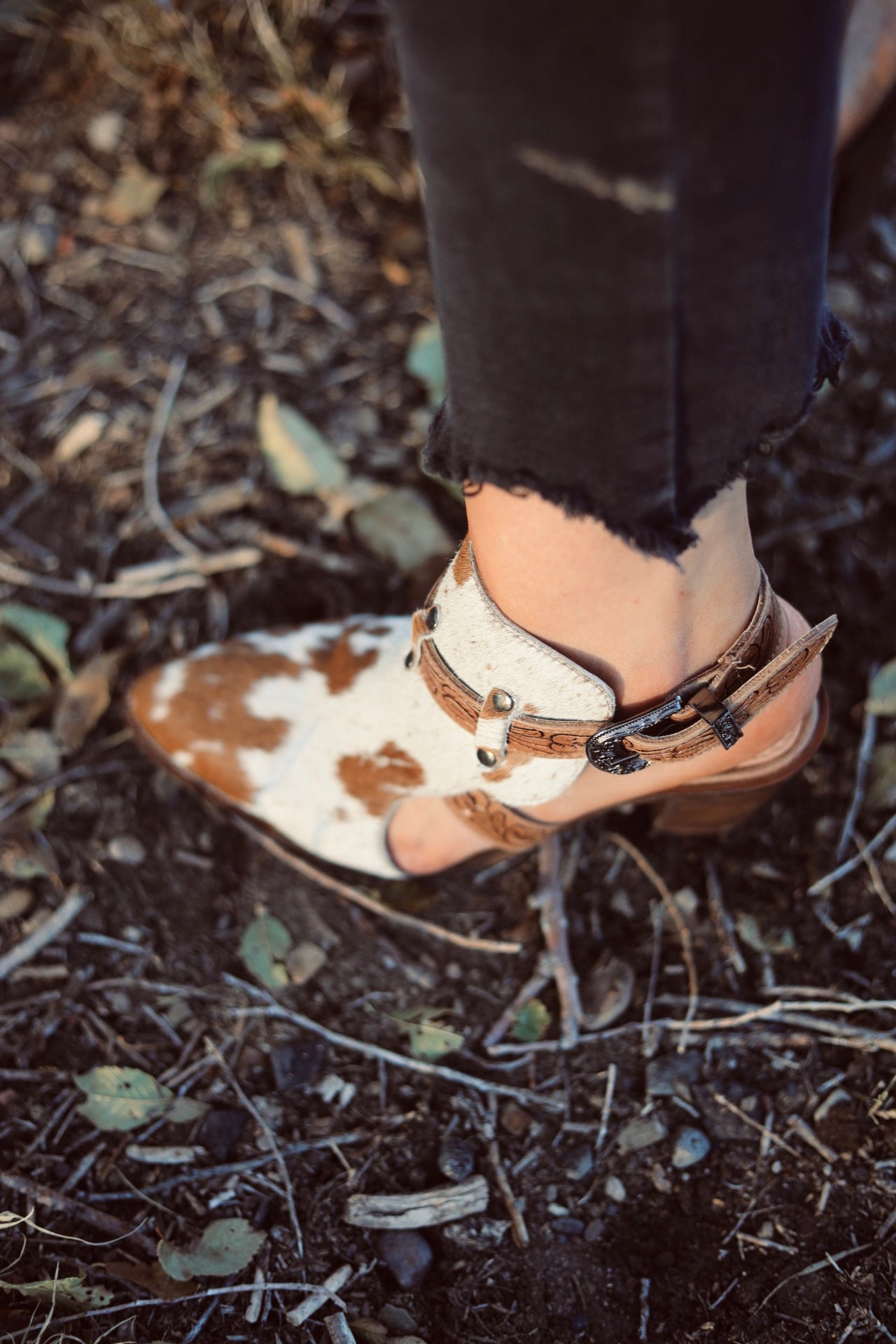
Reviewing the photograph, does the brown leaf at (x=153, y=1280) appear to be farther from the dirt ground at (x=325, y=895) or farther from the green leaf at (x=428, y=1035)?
the green leaf at (x=428, y=1035)

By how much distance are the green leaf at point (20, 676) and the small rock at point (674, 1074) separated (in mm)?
991

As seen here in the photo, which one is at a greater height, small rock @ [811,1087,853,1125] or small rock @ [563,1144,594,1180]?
small rock @ [811,1087,853,1125]

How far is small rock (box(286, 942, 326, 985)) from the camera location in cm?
119

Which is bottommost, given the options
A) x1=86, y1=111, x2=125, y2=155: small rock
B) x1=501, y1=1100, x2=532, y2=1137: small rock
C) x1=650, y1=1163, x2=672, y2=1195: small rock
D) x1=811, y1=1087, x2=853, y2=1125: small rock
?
x1=501, y1=1100, x2=532, y2=1137: small rock

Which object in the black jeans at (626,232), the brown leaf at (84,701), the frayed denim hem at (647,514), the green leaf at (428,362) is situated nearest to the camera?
the black jeans at (626,232)

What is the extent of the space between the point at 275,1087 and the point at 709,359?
3.07 ft

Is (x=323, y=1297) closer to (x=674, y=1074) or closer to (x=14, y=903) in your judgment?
(x=674, y=1074)

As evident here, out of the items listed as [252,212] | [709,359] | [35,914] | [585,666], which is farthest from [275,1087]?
[252,212]

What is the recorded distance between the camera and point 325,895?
1.27m

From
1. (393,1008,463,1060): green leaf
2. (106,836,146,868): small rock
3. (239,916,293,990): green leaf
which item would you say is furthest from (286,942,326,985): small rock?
(106,836,146,868): small rock

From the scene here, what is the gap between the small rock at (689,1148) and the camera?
3.43 ft

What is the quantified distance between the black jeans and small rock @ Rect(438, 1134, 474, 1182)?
753 millimetres

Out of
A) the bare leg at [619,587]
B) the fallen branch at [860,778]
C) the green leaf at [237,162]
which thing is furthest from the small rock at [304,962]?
the green leaf at [237,162]

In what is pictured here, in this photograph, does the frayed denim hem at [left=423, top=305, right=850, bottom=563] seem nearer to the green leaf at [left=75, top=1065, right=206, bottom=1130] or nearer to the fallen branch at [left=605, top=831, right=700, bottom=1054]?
the fallen branch at [left=605, top=831, right=700, bottom=1054]
